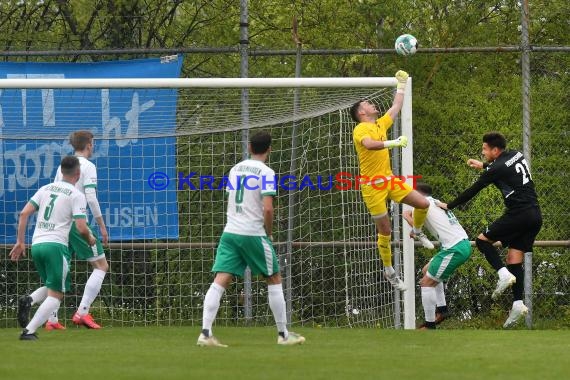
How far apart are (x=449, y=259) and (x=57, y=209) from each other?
425 cm

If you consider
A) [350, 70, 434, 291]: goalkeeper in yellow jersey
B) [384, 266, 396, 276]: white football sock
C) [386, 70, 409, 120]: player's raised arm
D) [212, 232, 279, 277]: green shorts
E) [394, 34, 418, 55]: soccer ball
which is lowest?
[384, 266, 396, 276]: white football sock

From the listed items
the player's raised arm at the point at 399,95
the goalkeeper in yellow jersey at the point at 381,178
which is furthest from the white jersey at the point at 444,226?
the player's raised arm at the point at 399,95

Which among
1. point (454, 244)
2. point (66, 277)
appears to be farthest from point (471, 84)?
point (66, 277)

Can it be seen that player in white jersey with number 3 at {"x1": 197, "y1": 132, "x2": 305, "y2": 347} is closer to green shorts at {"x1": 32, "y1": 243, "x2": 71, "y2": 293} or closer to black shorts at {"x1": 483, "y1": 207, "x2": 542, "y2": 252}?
green shorts at {"x1": 32, "y1": 243, "x2": 71, "y2": 293}

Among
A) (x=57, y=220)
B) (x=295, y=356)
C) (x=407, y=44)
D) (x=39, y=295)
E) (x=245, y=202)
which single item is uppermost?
(x=407, y=44)

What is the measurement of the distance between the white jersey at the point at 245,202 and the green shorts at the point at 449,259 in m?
3.37

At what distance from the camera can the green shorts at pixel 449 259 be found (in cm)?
1262

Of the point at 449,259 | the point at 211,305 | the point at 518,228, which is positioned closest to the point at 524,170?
the point at 518,228

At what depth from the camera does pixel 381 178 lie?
1248 centimetres

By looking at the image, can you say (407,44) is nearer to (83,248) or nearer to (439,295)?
(439,295)

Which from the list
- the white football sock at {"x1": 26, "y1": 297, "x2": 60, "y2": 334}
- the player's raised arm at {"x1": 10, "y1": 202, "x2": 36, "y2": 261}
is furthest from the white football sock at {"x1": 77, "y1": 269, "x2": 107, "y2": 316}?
the white football sock at {"x1": 26, "y1": 297, "x2": 60, "y2": 334}

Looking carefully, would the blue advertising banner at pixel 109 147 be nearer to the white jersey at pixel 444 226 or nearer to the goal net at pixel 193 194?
the goal net at pixel 193 194

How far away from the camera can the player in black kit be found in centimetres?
1275

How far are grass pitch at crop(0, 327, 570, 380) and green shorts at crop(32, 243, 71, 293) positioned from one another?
1.75 feet
